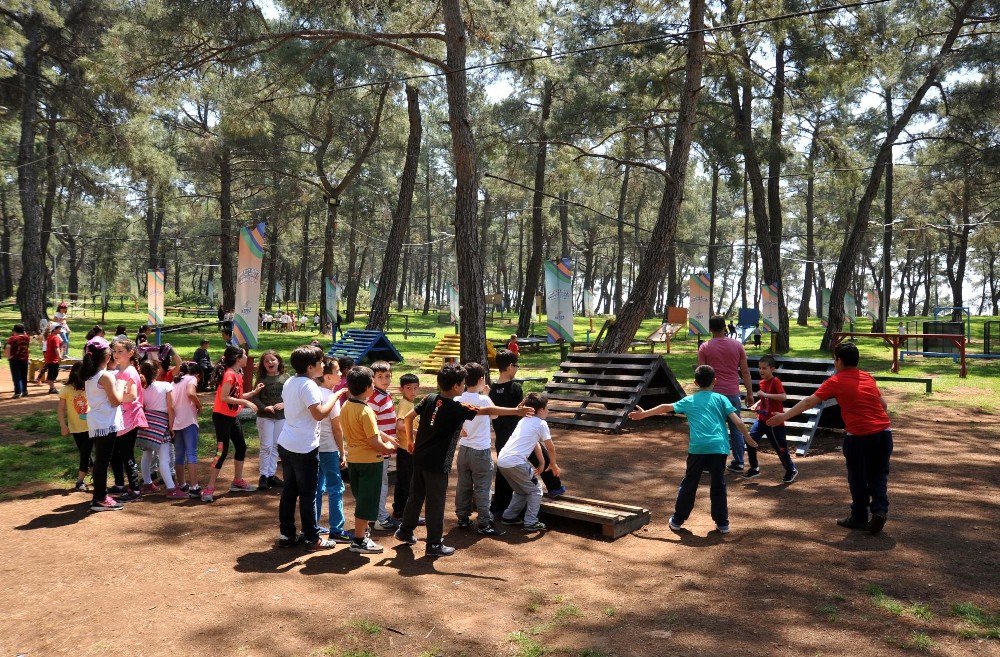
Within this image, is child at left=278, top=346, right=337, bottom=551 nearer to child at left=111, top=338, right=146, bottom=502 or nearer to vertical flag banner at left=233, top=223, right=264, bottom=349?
child at left=111, top=338, right=146, bottom=502

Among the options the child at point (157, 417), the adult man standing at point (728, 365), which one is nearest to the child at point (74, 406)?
the child at point (157, 417)

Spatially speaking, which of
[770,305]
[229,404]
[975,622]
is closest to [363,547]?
[229,404]

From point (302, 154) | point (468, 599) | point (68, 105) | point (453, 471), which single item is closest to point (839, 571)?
point (468, 599)

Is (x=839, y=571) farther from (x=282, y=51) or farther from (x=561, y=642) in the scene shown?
(x=282, y=51)

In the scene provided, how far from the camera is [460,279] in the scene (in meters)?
14.8

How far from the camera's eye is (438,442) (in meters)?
5.75

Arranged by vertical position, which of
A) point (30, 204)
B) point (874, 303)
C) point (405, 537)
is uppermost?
point (30, 204)

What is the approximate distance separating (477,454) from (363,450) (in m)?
1.05

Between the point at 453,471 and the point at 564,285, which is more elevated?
the point at 564,285

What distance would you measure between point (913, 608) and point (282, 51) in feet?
52.7

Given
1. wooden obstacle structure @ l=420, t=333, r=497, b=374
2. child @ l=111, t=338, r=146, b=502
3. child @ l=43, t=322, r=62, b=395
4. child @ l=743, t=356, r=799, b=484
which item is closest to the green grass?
child @ l=743, t=356, r=799, b=484

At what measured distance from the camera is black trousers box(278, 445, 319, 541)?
18.9ft

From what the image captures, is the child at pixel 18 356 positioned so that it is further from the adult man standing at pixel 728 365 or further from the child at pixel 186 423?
the adult man standing at pixel 728 365

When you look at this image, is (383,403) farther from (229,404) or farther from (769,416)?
(769,416)
